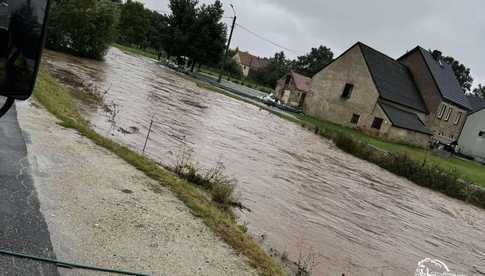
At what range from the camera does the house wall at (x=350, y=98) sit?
45312 millimetres

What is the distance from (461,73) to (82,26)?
126447 millimetres

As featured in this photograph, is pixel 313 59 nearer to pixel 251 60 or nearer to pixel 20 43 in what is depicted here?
pixel 251 60

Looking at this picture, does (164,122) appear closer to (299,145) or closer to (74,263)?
(299,145)

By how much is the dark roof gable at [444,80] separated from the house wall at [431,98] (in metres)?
0.46

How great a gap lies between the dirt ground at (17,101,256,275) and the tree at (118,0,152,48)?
87.4m

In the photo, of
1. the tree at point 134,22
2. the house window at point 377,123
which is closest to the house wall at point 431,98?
the house window at point 377,123

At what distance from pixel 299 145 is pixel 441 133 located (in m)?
40.1

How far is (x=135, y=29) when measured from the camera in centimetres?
9238

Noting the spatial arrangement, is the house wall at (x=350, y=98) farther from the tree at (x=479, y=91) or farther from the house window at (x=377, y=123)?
the tree at (x=479, y=91)

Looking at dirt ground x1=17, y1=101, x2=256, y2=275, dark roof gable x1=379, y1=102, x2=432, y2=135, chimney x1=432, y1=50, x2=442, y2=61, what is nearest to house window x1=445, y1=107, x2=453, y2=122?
dark roof gable x1=379, y1=102, x2=432, y2=135

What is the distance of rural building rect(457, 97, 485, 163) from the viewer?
5816 cm

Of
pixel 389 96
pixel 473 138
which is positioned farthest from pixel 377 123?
pixel 473 138

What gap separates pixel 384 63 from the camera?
51062 millimetres

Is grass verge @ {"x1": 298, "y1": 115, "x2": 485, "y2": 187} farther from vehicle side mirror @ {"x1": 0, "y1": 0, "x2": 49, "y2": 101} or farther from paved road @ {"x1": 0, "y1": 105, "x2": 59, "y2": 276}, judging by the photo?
vehicle side mirror @ {"x1": 0, "y1": 0, "x2": 49, "y2": 101}
